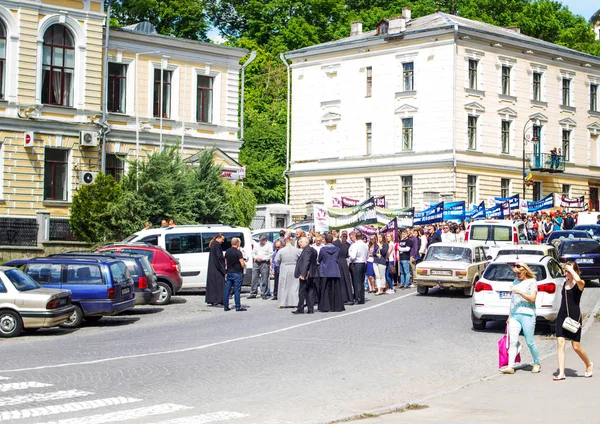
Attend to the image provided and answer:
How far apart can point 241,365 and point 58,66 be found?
3043 cm

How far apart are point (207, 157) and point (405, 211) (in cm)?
883

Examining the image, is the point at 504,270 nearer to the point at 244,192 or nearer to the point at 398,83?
the point at 244,192

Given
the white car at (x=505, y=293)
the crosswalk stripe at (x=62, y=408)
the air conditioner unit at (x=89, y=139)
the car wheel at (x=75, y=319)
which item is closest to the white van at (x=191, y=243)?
the car wheel at (x=75, y=319)

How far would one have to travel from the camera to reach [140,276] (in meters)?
24.8

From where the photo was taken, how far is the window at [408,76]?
62938 mm

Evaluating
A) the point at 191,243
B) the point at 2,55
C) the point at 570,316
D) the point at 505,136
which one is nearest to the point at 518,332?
the point at 570,316

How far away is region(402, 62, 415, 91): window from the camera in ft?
206

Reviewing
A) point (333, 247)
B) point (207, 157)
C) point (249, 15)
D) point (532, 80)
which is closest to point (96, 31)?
point (207, 157)

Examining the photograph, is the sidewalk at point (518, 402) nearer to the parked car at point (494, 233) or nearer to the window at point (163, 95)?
the parked car at point (494, 233)

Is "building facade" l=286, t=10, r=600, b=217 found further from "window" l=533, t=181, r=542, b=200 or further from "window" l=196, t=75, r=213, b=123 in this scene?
"window" l=196, t=75, r=213, b=123

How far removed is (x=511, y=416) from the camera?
11.6 metres

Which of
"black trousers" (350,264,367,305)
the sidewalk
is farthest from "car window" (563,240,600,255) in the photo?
the sidewalk

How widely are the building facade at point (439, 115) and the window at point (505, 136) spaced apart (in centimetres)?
7

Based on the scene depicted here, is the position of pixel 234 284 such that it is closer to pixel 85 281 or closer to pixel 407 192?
pixel 85 281
